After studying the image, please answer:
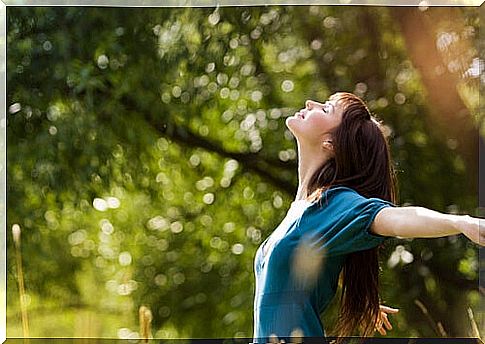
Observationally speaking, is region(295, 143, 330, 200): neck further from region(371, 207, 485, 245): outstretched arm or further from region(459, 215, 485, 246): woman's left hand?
region(459, 215, 485, 246): woman's left hand

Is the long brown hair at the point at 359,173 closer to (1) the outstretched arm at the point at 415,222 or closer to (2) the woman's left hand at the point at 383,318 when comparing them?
(2) the woman's left hand at the point at 383,318

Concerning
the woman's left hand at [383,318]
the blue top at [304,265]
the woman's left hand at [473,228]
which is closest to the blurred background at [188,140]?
the woman's left hand at [383,318]

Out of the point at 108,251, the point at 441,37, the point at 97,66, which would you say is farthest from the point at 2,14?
the point at 441,37

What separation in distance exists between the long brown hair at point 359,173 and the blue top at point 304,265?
7 cm

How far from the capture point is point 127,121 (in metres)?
3.56

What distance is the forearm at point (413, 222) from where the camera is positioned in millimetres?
2549

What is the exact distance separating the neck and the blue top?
0.23 feet

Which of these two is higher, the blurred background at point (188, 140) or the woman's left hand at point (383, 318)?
the blurred background at point (188, 140)

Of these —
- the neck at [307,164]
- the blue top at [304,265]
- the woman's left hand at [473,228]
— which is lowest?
the blue top at [304,265]

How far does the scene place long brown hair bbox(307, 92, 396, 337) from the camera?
2922 mm

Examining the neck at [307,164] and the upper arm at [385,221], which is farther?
the neck at [307,164]

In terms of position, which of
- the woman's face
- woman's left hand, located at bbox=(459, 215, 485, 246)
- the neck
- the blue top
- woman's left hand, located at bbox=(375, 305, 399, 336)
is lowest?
woman's left hand, located at bbox=(375, 305, 399, 336)

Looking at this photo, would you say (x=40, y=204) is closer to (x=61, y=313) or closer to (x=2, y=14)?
(x=61, y=313)

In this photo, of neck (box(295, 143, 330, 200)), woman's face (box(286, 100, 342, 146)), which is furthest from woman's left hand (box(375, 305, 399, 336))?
woman's face (box(286, 100, 342, 146))
